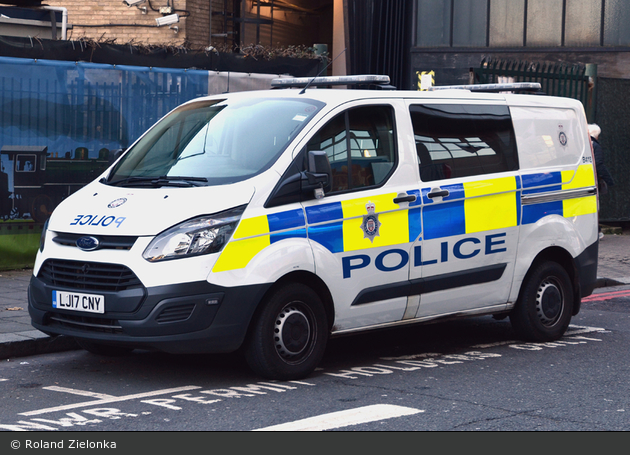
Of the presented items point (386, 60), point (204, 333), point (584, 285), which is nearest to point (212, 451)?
point (204, 333)

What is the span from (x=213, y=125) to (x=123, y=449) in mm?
2742

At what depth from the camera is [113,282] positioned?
571 cm

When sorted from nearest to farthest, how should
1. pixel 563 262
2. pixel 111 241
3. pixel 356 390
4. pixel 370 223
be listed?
pixel 111 241 < pixel 356 390 < pixel 370 223 < pixel 563 262

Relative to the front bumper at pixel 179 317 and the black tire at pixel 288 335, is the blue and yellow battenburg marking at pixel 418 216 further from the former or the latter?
the black tire at pixel 288 335

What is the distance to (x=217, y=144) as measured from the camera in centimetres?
639

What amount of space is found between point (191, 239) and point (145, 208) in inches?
15.7

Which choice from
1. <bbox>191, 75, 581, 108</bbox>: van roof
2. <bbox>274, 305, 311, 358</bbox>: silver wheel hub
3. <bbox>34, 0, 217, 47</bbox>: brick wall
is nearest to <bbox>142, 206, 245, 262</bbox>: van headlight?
<bbox>274, 305, 311, 358</bbox>: silver wheel hub

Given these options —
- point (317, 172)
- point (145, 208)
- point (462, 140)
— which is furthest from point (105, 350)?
point (462, 140)

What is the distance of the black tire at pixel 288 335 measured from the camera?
5.84 metres

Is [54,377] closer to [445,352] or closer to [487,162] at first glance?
[445,352]

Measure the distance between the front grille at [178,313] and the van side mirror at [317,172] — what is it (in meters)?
1.08

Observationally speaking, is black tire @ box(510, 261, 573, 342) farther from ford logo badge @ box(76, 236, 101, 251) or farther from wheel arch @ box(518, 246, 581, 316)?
ford logo badge @ box(76, 236, 101, 251)

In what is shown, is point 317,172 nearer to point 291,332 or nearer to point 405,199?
point 405,199

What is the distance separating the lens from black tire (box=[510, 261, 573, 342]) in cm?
746
